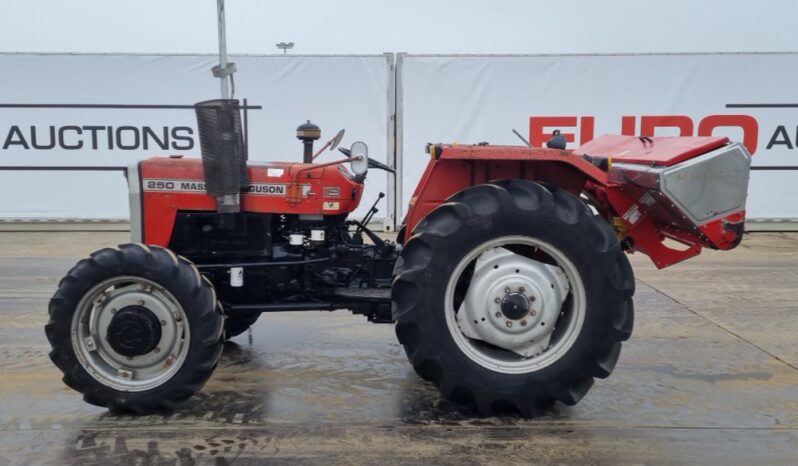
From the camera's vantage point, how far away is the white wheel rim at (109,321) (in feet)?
11.9

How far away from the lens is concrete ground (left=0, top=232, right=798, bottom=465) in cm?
333

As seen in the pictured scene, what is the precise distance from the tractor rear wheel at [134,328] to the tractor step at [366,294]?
0.82 m

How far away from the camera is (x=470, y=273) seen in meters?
3.76

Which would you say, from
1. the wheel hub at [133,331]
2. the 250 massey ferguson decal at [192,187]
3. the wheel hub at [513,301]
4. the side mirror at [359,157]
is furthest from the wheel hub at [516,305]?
the wheel hub at [133,331]

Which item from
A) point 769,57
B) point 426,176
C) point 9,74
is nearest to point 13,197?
point 9,74

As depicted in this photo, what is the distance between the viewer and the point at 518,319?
359 cm

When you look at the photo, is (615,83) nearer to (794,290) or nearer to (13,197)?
(794,290)

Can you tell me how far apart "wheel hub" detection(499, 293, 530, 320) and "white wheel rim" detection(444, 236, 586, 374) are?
25 mm

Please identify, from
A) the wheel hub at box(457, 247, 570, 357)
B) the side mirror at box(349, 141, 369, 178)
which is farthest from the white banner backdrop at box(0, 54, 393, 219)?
the wheel hub at box(457, 247, 570, 357)

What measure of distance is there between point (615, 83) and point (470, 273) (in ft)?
26.0

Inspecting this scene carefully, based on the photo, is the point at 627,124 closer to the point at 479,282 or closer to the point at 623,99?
the point at 623,99

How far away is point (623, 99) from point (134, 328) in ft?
29.5

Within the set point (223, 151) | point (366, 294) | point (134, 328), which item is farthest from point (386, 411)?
point (223, 151)

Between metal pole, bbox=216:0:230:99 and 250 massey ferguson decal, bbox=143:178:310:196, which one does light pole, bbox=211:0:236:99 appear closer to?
metal pole, bbox=216:0:230:99
